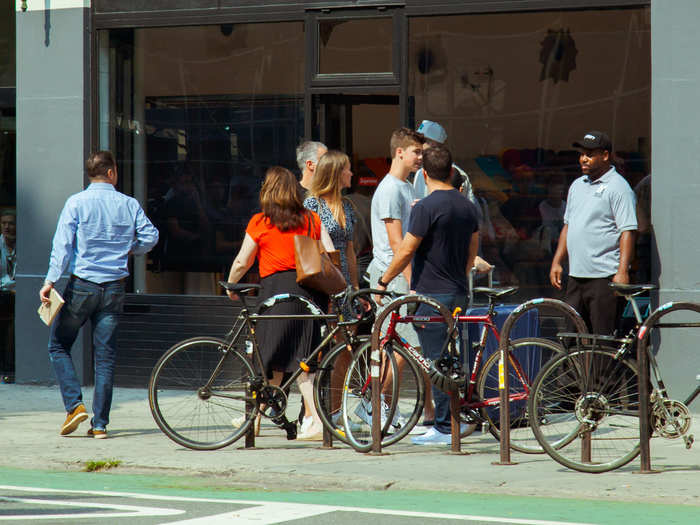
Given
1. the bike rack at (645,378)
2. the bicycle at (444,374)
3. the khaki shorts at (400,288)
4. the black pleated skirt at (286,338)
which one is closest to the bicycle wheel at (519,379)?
the bicycle at (444,374)

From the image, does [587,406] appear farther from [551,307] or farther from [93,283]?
[93,283]

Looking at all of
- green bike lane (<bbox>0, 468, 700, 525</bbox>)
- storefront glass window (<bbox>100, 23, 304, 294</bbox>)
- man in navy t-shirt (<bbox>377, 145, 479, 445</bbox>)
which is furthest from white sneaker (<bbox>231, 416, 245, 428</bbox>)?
storefront glass window (<bbox>100, 23, 304, 294</bbox>)

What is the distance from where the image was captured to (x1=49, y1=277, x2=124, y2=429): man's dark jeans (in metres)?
9.00

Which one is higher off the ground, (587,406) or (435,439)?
(587,406)

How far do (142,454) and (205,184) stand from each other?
3.94 meters

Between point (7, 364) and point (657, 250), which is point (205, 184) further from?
point (657, 250)

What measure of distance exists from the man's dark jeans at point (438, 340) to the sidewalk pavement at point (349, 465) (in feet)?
0.78

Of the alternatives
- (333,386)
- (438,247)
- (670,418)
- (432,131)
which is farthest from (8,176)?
(670,418)

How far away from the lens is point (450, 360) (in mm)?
8070

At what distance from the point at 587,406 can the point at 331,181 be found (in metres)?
2.60

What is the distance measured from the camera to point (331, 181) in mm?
9062

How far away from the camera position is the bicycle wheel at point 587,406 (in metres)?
7.40

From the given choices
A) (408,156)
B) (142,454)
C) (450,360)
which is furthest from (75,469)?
(408,156)

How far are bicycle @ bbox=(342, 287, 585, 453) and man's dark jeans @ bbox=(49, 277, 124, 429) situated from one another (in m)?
1.89
